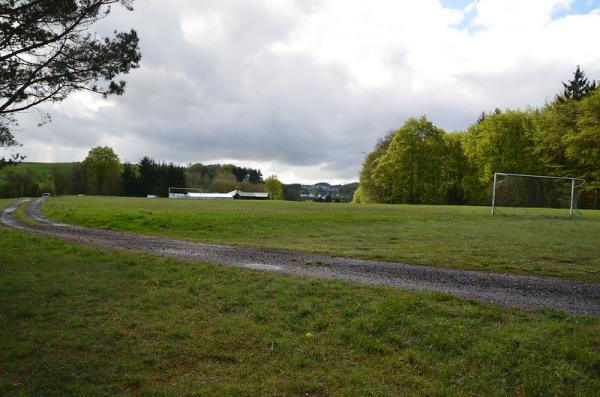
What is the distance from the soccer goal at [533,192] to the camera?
117 ft

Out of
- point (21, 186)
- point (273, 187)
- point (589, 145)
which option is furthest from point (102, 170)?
point (589, 145)

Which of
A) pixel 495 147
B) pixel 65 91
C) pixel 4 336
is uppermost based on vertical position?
pixel 495 147

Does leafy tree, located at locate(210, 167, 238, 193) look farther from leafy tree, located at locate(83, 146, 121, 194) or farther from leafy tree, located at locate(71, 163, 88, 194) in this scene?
leafy tree, located at locate(71, 163, 88, 194)

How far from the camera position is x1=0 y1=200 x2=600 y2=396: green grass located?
5887 mm

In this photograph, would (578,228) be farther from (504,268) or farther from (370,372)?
(370,372)

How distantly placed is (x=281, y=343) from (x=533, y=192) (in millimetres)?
35076

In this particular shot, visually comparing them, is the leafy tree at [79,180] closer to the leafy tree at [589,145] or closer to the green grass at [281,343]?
the leafy tree at [589,145]

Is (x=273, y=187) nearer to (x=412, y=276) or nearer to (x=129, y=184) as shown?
(x=129, y=184)

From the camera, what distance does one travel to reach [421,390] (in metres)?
5.73

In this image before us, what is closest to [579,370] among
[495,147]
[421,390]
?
[421,390]

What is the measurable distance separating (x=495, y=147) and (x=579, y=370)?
205 ft

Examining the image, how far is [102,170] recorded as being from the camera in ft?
398

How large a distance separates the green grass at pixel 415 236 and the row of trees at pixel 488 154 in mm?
26273

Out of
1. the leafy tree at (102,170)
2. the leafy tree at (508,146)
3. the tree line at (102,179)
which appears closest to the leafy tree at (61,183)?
the tree line at (102,179)
